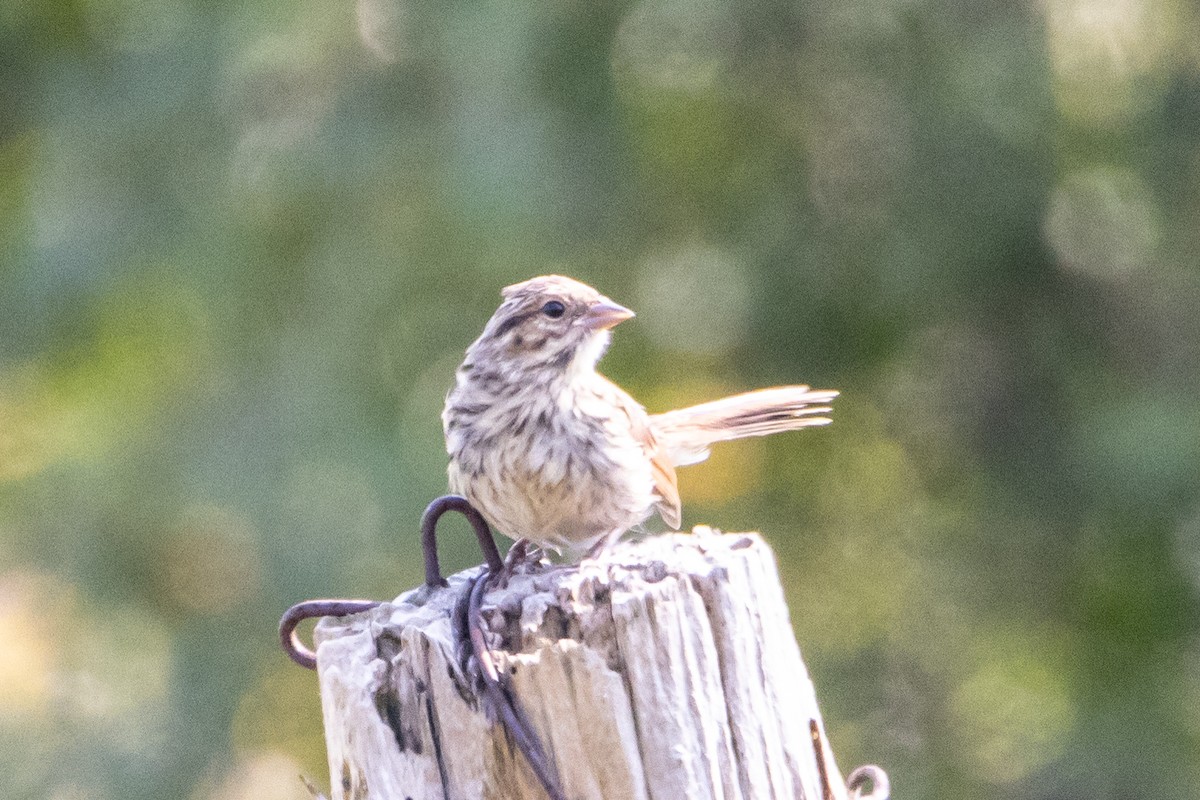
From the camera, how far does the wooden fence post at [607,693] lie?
6.77 feet

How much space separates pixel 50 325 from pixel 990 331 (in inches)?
139

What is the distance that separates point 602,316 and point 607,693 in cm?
203

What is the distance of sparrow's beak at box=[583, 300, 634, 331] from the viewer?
396cm

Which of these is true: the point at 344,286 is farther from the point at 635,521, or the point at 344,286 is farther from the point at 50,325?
→ the point at 635,521

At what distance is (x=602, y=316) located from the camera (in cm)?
398

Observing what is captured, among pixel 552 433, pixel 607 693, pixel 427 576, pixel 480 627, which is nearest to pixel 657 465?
pixel 552 433

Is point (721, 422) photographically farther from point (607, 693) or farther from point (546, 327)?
point (607, 693)

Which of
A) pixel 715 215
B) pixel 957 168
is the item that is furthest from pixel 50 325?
pixel 957 168

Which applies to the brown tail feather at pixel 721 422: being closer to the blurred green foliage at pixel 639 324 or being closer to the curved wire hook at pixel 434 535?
the blurred green foliage at pixel 639 324

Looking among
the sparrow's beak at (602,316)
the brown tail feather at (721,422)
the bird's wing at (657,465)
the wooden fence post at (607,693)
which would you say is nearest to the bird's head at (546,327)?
the sparrow's beak at (602,316)

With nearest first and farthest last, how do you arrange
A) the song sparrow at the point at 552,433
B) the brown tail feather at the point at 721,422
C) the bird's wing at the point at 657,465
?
the song sparrow at the point at 552,433 < the bird's wing at the point at 657,465 < the brown tail feather at the point at 721,422

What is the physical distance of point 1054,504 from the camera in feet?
19.9

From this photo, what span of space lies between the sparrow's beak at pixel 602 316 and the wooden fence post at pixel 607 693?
174 centimetres

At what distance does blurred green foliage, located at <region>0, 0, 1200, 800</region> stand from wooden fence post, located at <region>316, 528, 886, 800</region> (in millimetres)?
3035
